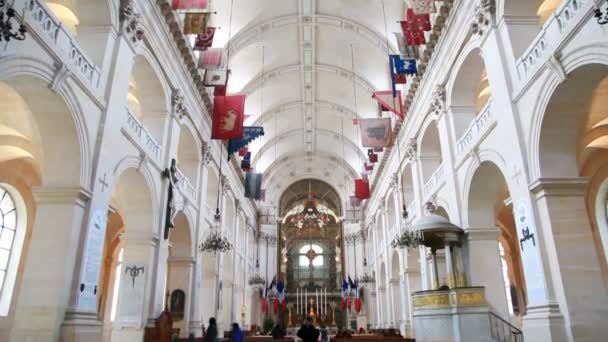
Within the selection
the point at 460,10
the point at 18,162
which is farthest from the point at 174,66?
the point at 460,10

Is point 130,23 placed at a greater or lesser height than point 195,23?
lesser

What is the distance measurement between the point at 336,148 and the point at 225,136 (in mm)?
19612

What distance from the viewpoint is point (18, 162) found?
1564cm

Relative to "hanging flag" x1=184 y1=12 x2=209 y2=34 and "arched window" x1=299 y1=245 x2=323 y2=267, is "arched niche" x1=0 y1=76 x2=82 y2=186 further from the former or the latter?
"arched window" x1=299 y1=245 x2=323 y2=267

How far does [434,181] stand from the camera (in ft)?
55.7

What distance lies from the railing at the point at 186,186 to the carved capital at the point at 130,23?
209 inches

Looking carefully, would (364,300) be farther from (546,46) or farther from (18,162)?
(546,46)

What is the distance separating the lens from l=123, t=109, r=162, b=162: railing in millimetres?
11992

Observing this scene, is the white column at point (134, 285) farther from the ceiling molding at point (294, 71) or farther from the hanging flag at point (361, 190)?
the hanging flag at point (361, 190)

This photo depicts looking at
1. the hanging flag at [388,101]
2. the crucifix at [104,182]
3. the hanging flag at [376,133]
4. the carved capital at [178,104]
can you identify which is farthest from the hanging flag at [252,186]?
the crucifix at [104,182]

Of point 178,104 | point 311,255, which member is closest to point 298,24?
point 178,104

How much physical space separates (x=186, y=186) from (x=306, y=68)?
1214cm

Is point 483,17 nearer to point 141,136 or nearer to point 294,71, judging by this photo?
point 141,136

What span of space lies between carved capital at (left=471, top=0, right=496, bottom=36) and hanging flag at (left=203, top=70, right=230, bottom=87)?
9110 mm
